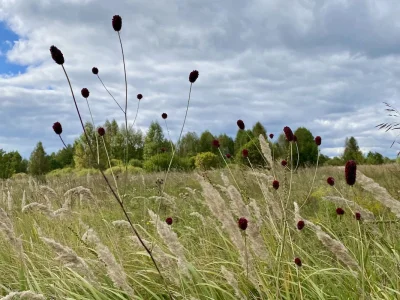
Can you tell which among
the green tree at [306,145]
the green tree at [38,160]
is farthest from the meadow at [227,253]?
the green tree at [38,160]

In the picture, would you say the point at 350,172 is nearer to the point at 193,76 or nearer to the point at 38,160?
the point at 193,76

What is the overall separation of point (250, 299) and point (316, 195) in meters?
3.60

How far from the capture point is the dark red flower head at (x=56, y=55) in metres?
1.72

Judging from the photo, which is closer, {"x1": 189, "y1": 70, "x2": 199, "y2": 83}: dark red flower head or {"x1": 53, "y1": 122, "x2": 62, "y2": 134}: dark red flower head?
{"x1": 53, "y1": 122, "x2": 62, "y2": 134}: dark red flower head

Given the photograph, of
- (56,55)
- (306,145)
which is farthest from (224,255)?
(306,145)

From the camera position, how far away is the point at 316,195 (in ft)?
19.5

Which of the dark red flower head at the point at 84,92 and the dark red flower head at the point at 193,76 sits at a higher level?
the dark red flower head at the point at 193,76

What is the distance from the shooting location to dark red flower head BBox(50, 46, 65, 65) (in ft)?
5.65

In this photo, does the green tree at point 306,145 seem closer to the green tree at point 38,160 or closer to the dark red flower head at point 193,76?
the green tree at point 38,160

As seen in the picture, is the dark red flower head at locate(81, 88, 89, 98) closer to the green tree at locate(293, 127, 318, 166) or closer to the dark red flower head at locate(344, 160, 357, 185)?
the dark red flower head at locate(344, 160, 357, 185)

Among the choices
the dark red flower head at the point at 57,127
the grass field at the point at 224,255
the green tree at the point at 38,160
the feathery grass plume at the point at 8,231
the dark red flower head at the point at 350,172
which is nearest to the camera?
the dark red flower head at the point at 350,172

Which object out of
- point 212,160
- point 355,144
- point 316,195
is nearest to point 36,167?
point 212,160

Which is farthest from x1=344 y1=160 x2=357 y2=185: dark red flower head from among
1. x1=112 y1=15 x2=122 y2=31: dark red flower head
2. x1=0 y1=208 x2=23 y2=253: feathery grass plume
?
x1=0 y1=208 x2=23 y2=253: feathery grass plume

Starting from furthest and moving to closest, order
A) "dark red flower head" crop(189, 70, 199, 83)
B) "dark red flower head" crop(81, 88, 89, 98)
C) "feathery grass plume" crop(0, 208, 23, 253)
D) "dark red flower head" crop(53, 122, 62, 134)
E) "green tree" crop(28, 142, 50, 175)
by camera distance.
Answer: "green tree" crop(28, 142, 50, 175) < "dark red flower head" crop(81, 88, 89, 98) < "dark red flower head" crop(189, 70, 199, 83) < "feathery grass plume" crop(0, 208, 23, 253) < "dark red flower head" crop(53, 122, 62, 134)
